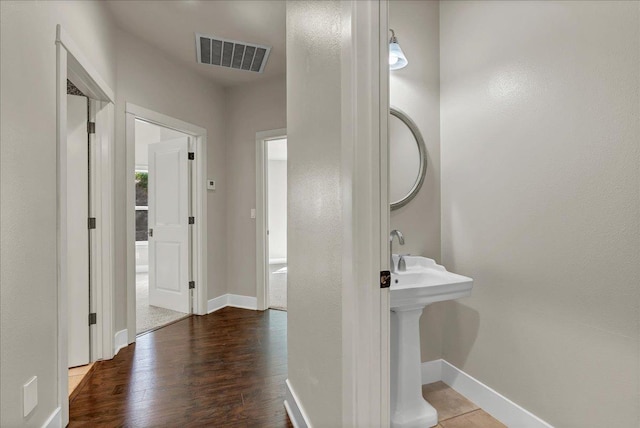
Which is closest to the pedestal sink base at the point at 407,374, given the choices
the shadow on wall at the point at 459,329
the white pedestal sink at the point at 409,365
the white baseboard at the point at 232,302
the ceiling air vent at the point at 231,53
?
the white pedestal sink at the point at 409,365

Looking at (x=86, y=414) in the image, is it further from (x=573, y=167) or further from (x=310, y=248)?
(x=573, y=167)

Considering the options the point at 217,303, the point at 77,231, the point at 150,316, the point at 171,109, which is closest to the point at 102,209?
the point at 77,231

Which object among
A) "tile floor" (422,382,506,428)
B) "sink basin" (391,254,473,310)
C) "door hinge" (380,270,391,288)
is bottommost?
"tile floor" (422,382,506,428)

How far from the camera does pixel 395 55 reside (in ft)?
6.35

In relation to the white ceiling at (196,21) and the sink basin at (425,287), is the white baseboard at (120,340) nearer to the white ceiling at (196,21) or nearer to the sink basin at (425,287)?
the sink basin at (425,287)

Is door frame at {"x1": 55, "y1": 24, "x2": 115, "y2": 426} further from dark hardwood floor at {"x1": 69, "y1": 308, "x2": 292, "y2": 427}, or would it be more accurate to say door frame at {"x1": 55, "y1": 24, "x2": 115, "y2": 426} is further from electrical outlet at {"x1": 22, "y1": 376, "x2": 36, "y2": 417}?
electrical outlet at {"x1": 22, "y1": 376, "x2": 36, "y2": 417}

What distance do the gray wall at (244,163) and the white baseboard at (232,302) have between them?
0.06 metres

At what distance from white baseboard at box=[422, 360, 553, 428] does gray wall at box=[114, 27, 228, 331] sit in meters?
2.53

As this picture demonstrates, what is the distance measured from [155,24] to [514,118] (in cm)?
Answer: 284

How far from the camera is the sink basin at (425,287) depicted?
161 cm

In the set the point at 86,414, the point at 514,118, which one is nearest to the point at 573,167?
the point at 514,118

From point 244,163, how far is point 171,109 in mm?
990

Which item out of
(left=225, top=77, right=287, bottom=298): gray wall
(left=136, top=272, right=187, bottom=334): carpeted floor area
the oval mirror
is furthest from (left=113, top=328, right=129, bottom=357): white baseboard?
the oval mirror

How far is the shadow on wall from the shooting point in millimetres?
2020
